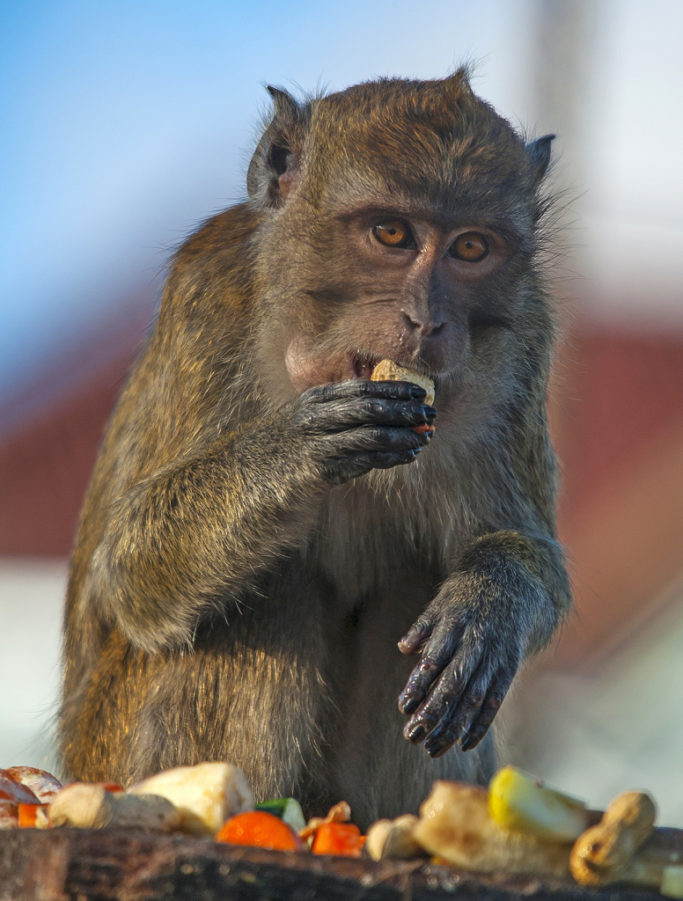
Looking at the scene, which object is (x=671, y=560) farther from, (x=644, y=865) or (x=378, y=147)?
(x=644, y=865)

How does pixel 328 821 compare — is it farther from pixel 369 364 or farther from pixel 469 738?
pixel 369 364

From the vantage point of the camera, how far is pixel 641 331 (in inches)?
393

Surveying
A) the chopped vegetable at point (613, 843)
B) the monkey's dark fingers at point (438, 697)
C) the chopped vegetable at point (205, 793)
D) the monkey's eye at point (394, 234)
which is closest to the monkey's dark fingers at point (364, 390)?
the monkey's eye at point (394, 234)

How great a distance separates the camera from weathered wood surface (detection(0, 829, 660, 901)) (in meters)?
2.19

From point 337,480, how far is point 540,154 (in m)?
1.72

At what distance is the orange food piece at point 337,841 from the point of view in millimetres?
2877

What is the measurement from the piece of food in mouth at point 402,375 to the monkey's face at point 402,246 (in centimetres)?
3

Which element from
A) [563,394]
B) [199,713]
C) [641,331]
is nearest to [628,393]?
[641,331]

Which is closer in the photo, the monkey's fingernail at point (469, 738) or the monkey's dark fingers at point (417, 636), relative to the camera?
the monkey's fingernail at point (469, 738)

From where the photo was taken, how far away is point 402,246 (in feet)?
12.7

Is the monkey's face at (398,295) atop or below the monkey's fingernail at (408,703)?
atop

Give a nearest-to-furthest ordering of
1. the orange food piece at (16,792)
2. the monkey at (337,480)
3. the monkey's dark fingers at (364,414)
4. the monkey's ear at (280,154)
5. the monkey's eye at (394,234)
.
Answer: the orange food piece at (16,792) < the monkey's dark fingers at (364,414) < the monkey at (337,480) < the monkey's eye at (394,234) < the monkey's ear at (280,154)

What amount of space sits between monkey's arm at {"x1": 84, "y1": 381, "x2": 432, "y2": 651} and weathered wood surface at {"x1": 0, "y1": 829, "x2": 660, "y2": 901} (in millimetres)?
1450

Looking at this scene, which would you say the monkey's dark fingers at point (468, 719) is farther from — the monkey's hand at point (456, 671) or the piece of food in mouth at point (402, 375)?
the piece of food in mouth at point (402, 375)
